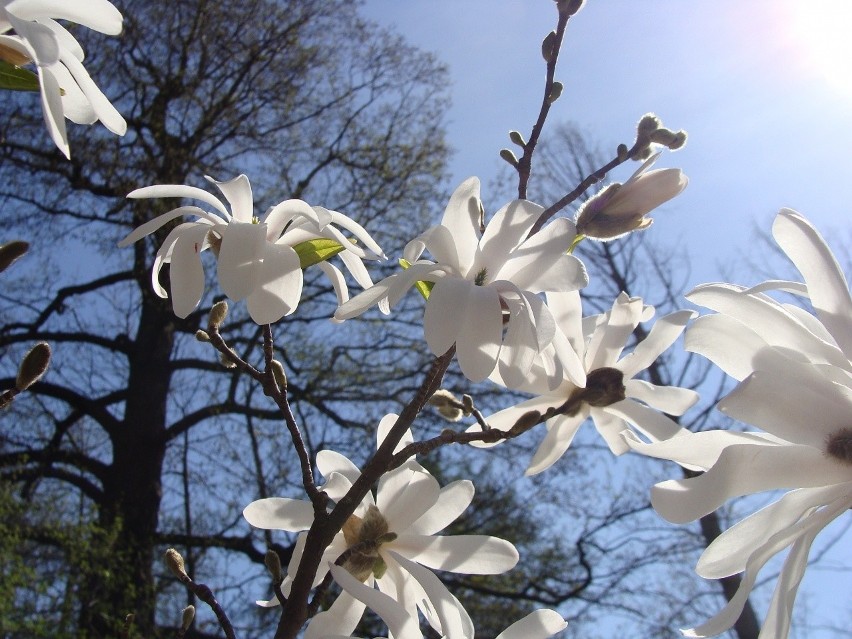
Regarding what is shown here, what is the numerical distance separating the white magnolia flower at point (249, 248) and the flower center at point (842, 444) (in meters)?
0.23

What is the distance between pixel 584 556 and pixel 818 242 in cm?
321

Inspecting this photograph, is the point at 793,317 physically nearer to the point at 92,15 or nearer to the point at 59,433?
the point at 92,15

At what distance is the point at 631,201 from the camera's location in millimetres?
489

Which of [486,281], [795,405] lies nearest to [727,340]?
[795,405]

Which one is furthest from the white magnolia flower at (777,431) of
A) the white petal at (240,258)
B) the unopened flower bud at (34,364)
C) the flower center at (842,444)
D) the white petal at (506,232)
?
the unopened flower bud at (34,364)

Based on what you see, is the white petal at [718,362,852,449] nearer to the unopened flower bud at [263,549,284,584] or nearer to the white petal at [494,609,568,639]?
the white petal at [494,609,568,639]

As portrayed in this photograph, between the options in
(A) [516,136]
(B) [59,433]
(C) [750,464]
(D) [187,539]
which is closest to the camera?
(C) [750,464]

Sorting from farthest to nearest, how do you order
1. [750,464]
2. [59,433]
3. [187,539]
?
[59,433]
[187,539]
[750,464]

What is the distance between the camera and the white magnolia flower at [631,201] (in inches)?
19.0

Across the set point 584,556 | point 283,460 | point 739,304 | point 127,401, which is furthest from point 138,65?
point 739,304

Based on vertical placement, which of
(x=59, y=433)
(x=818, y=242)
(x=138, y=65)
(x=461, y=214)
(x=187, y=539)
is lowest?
(x=818, y=242)

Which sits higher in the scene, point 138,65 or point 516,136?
point 138,65

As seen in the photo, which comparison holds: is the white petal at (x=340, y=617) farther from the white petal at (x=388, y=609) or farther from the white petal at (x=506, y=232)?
the white petal at (x=506, y=232)

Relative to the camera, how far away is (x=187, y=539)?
3.15 metres
